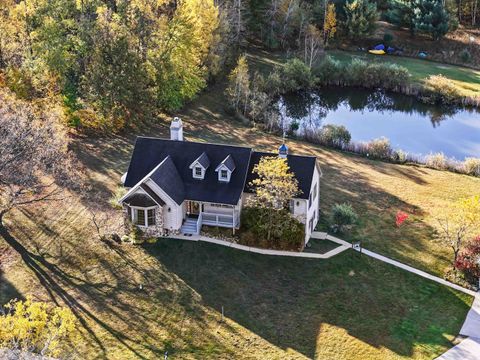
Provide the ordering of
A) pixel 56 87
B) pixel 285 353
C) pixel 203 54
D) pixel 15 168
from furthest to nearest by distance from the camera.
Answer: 1. pixel 203 54
2. pixel 56 87
3. pixel 15 168
4. pixel 285 353

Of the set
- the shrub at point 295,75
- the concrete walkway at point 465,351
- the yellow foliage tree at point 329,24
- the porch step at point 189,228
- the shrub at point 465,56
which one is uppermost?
the yellow foliage tree at point 329,24

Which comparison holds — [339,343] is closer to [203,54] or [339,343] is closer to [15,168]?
[15,168]

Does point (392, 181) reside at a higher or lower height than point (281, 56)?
lower

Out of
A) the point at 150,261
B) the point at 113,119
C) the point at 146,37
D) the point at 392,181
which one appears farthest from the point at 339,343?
the point at 146,37

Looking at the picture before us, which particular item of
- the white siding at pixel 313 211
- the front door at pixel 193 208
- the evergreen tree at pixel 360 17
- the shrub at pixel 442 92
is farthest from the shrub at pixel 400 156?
the evergreen tree at pixel 360 17

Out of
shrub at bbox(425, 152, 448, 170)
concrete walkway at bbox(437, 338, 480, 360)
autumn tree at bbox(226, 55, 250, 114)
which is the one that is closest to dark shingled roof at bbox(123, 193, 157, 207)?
concrete walkway at bbox(437, 338, 480, 360)

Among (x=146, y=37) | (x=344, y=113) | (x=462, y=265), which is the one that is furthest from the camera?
(x=344, y=113)

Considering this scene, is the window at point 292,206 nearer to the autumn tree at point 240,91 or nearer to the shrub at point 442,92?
the autumn tree at point 240,91

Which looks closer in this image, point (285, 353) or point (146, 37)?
point (285, 353)
